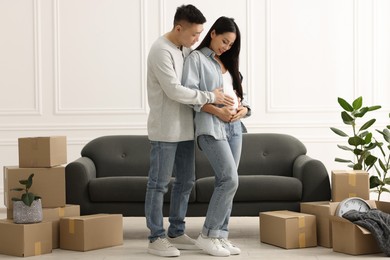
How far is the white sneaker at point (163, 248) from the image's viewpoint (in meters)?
4.18

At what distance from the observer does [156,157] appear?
4.15m

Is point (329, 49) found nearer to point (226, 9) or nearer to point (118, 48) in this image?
point (226, 9)

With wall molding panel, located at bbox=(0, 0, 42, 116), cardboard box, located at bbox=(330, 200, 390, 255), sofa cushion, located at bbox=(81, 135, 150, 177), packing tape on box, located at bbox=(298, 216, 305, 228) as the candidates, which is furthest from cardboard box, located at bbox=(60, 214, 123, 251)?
wall molding panel, located at bbox=(0, 0, 42, 116)

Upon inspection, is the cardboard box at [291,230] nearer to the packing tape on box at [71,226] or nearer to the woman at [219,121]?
the woman at [219,121]

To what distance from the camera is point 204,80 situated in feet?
13.7

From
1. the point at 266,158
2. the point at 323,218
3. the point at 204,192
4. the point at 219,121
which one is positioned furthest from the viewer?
the point at 266,158

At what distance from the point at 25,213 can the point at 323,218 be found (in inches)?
72.9

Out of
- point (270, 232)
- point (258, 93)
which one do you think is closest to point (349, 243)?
point (270, 232)

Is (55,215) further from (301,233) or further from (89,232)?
(301,233)

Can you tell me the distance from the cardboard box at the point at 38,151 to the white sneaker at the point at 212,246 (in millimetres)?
1092

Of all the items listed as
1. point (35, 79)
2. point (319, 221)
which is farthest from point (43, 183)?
point (35, 79)

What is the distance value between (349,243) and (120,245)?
1.47 m

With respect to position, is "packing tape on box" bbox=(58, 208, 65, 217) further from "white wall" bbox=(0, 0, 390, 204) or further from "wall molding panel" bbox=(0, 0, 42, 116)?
"wall molding panel" bbox=(0, 0, 42, 116)

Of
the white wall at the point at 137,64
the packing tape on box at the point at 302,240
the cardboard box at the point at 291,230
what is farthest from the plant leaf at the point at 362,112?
the white wall at the point at 137,64
